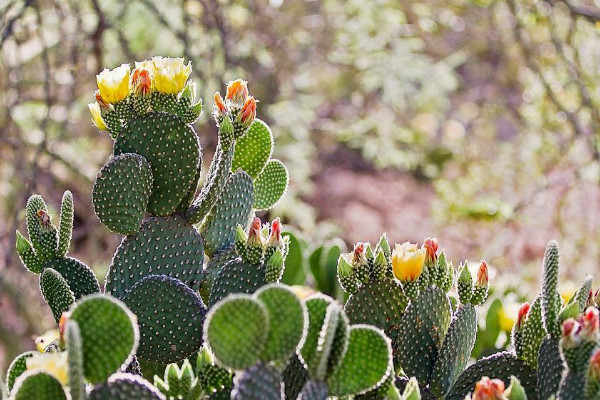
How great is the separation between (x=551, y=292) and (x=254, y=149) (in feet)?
2.06

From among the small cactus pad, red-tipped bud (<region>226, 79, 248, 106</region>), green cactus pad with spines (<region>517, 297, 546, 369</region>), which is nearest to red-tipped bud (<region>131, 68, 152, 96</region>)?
red-tipped bud (<region>226, 79, 248, 106</region>)

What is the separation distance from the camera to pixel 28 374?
1011mm

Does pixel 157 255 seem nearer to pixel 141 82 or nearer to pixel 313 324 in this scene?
pixel 141 82

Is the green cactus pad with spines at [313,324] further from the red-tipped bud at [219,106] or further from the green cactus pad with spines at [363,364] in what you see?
the red-tipped bud at [219,106]

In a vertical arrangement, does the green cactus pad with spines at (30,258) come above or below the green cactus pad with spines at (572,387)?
below

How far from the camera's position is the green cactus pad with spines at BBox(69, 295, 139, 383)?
1010mm

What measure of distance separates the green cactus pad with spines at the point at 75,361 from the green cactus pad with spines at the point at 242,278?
384 mm

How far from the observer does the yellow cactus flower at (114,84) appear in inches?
54.1

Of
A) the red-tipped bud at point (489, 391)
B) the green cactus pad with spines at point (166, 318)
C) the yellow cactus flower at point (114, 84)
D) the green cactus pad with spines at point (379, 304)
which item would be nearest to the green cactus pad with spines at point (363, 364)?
the red-tipped bud at point (489, 391)

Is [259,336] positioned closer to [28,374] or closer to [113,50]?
[28,374]

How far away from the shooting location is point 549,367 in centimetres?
120

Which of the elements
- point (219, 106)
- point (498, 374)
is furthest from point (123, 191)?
point (498, 374)

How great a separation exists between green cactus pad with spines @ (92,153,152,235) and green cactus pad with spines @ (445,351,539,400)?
59cm

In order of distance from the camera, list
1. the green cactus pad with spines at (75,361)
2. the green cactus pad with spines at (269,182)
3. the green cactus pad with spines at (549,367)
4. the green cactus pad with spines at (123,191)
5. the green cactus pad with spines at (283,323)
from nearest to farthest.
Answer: the green cactus pad with spines at (75,361) → the green cactus pad with spines at (283,323) → the green cactus pad with spines at (549,367) → the green cactus pad with spines at (123,191) → the green cactus pad with spines at (269,182)
